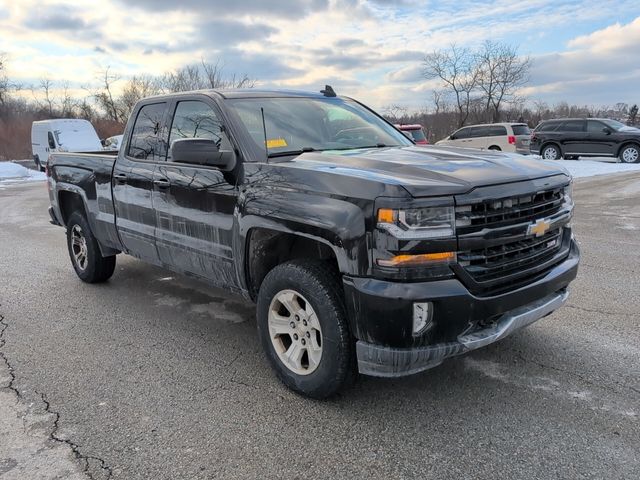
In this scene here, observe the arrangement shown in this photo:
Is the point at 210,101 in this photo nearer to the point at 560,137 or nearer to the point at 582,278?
the point at 582,278

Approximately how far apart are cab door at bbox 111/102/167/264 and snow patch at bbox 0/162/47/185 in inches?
814

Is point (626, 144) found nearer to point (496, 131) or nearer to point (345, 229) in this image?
point (496, 131)

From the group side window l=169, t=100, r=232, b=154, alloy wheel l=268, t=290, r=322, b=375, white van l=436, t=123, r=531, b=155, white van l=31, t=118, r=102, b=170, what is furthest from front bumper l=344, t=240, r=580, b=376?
white van l=31, t=118, r=102, b=170

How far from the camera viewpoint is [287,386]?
3436mm

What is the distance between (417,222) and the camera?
275 cm

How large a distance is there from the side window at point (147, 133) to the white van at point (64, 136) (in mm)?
21396

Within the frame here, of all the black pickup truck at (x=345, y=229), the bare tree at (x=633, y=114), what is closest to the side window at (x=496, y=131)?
the black pickup truck at (x=345, y=229)

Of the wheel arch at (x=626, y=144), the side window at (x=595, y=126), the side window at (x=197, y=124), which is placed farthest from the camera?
the side window at (x=595, y=126)

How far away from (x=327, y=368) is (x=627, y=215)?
8.93m

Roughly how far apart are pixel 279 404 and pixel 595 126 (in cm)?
2278

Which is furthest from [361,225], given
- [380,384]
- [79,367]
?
[79,367]

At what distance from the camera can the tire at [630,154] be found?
69.7ft

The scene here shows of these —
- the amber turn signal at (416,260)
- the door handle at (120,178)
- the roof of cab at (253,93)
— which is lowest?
the amber turn signal at (416,260)

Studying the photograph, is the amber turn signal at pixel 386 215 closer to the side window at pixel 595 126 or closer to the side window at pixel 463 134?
the side window at pixel 463 134
